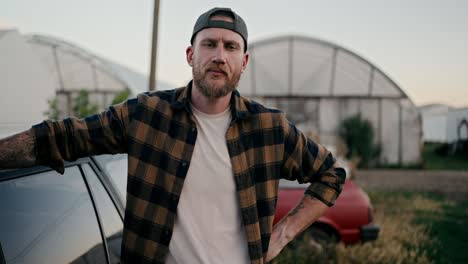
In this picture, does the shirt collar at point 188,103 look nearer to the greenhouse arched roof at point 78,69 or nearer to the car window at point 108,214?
the car window at point 108,214

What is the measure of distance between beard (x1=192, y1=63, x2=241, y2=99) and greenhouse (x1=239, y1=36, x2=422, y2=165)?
16100 millimetres

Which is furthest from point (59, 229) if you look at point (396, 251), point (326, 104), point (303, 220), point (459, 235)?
point (326, 104)

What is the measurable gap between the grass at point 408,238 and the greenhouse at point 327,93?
7.60m

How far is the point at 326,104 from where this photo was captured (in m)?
18.3

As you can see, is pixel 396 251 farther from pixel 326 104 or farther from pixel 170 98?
pixel 326 104

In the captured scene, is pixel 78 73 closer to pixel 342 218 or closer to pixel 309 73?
pixel 309 73

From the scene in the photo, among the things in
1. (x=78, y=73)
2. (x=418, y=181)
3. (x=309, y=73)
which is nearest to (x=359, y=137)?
(x=309, y=73)

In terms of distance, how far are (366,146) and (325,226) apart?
41.6ft

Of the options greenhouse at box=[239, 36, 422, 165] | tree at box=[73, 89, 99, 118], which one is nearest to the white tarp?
tree at box=[73, 89, 99, 118]

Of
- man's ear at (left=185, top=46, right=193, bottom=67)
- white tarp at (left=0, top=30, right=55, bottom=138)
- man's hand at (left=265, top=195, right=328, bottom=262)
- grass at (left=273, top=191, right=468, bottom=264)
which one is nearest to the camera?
man's ear at (left=185, top=46, right=193, bottom=67)

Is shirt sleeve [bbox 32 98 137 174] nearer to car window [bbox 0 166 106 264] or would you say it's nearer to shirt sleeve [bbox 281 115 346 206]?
car window [bbox 0 166 106 264]

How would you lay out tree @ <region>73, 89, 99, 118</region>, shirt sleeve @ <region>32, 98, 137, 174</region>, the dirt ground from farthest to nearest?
1. the dirt ground
2. tree @ <region>73, 89, 99, 118</region>
3. shirt sleeve @ <region>32, 98, 137, 174</region>

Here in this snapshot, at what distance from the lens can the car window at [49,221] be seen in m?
1.58

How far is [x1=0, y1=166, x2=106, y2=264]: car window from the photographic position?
1584mm
